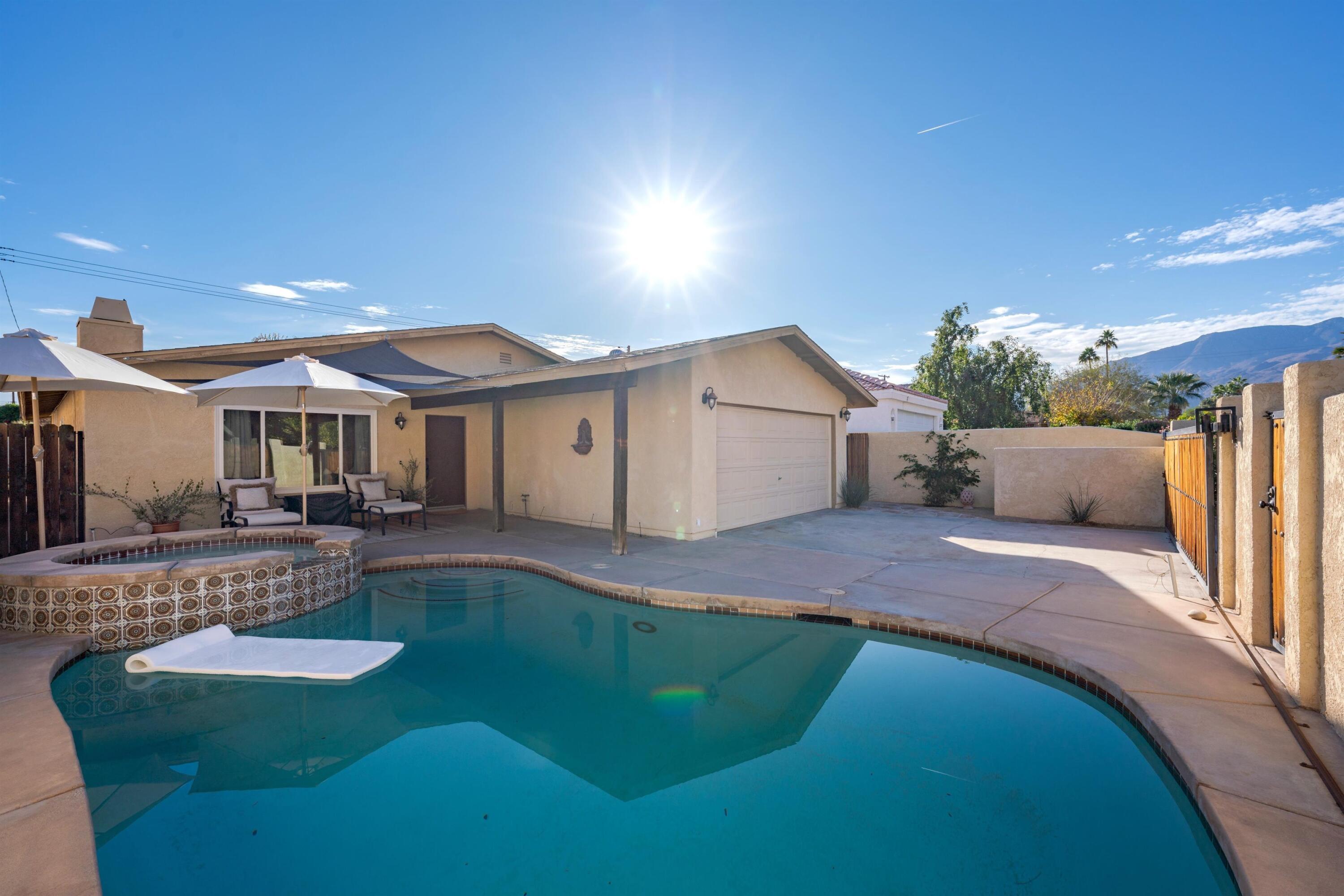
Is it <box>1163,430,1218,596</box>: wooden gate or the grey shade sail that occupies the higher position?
the grey shade sail

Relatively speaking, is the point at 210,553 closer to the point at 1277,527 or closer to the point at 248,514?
the point at 248,514

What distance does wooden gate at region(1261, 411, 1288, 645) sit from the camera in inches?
145

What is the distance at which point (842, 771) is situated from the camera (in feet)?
→ 10.9

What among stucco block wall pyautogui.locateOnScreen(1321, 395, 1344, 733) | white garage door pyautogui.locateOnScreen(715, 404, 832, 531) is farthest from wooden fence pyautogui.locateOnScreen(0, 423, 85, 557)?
stucco block wall pyautogui.locateOnScreen(1321, 395, 1344, 733)

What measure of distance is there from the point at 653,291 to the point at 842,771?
14.1 meters

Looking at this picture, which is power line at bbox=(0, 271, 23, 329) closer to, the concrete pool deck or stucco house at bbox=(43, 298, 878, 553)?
stucco house at bbox=(43, 298, 878, 553)

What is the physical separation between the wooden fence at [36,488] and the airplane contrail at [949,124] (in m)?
14.4

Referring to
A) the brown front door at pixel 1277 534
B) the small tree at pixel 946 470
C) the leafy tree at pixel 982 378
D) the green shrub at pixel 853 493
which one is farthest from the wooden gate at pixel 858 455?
the leafy tree at pixel 982 378

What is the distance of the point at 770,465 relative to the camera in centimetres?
1142

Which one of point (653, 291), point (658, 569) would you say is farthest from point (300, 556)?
point (653, 291)

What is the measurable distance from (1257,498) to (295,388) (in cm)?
1074

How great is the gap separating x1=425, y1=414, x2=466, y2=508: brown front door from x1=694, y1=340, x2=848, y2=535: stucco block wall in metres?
5.18

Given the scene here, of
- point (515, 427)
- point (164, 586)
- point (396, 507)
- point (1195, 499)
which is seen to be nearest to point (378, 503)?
point (396, 507)

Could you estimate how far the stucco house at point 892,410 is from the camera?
2031 cm
